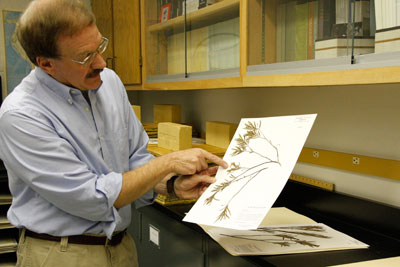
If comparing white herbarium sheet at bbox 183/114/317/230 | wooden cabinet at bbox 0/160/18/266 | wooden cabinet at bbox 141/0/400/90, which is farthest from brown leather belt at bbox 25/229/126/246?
wooden cabinet at bbox 0/160/18/266

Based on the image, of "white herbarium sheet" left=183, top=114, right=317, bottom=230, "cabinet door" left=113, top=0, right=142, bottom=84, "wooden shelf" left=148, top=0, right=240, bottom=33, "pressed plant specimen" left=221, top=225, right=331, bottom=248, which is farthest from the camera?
"cabinet door" left=113, top=0, right=142, bottom=84

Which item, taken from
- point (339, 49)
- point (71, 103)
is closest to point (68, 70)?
point (71, 103)

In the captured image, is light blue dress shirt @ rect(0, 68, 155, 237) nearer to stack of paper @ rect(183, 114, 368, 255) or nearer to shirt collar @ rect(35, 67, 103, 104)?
shirt collar @ rect(35, 67, 103, 104)

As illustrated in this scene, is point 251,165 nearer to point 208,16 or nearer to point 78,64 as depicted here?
point 78,64

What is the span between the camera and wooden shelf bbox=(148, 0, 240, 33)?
1551 mm

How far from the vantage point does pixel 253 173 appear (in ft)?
3.48

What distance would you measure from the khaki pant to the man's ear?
0.51 metres

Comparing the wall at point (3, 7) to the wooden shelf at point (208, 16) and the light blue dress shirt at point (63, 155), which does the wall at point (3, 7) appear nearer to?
the wooden shelf at point (208, 16)

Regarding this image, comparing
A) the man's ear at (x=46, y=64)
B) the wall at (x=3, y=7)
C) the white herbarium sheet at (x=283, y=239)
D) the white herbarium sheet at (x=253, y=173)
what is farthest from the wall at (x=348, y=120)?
the wall at (x=3, y=7)

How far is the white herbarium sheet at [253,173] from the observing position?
0.95m

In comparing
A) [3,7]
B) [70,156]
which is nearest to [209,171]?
[70,156]

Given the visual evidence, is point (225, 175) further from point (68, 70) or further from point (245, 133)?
point (68, 70)

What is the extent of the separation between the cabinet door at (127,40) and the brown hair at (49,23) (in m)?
1.21

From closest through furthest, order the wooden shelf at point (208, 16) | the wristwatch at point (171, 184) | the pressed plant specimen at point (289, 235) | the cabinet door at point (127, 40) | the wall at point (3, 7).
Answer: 1. the pressed plant specimen at point (289, 235)
2. the wristwatch at point (171, 184)
3. the wooden shelf at point (208, 16)
4. the cabinet door at point (127, 40)
5. the wall at point (3, 7)
